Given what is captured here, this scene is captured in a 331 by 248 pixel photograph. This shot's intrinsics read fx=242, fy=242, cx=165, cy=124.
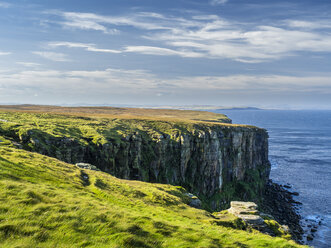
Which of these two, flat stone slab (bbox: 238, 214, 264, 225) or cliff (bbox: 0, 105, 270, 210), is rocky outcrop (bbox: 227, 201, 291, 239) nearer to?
flat stone slab (bbox: 238, 214, 264, 225)

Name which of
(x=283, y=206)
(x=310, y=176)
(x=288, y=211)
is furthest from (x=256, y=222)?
(x=310, y=176)

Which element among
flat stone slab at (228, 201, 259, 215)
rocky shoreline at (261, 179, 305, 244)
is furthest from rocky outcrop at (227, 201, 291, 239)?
rocky shoreline at (261, 179, 305, 244)

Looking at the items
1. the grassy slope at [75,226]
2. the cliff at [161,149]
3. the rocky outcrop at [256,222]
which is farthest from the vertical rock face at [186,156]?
the rocky outcrop at [256,222]

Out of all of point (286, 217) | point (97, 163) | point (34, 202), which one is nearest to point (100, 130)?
point (97, 163)

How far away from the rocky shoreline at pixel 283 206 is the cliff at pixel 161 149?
517 centimetres

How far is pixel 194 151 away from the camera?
297ft

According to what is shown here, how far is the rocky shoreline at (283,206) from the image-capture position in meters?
76.7

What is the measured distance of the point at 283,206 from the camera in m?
94.4

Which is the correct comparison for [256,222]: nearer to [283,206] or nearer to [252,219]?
[252,219]

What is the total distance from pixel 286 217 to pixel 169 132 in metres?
50.4

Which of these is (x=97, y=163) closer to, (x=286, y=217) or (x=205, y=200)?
(x=205, y=200)

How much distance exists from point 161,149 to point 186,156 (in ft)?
37.2

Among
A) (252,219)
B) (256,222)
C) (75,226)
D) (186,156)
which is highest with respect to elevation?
(75,226)

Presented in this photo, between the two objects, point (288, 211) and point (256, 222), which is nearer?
point (256, 222)
